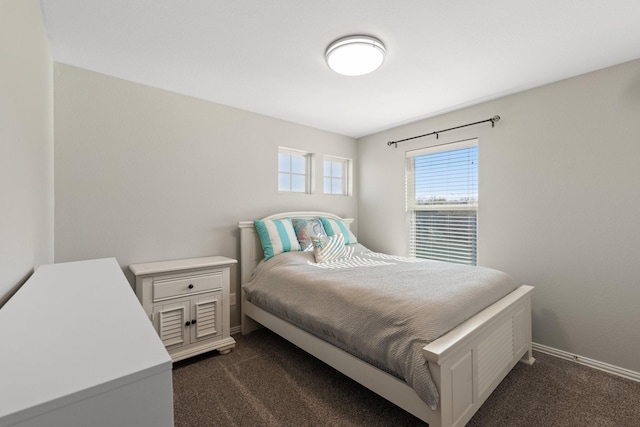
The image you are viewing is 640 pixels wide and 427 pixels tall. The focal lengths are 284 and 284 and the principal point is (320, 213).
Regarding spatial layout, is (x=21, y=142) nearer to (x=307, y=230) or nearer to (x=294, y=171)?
(x=307, y=230)


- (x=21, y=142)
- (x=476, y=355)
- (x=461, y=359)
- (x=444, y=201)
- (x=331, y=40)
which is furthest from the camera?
(x=444, y=201)

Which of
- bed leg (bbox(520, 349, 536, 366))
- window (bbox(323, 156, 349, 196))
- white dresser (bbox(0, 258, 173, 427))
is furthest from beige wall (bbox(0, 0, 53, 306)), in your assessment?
bed leg (bbox(520, 349, 536, 366))

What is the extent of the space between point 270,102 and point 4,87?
6.97ft

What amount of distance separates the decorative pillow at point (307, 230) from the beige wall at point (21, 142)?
197cm

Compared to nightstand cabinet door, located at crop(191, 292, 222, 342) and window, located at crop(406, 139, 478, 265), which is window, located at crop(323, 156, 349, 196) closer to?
window, located at crop(406, 139, 478, 265)

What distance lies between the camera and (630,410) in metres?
1.74

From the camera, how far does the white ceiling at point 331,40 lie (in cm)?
155

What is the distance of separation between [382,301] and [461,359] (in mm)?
477

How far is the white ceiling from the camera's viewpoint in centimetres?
155

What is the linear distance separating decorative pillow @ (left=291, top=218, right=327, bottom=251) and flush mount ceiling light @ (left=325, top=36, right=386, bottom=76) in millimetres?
1607

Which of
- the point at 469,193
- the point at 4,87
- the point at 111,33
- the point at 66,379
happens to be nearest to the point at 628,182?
the point at 469,193

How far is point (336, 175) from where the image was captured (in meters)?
4.05

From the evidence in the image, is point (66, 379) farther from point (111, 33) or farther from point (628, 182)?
point (628, 182)

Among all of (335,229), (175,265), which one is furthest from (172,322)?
(335,229)
